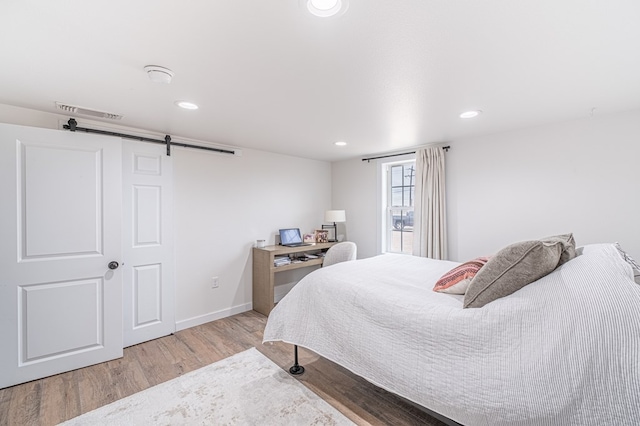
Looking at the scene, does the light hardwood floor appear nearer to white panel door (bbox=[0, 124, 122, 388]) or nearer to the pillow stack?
white panel door (bbox=[0, 124, 122, 388])

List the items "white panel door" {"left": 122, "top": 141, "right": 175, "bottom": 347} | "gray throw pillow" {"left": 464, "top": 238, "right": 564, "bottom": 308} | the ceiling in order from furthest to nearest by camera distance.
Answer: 1. "white panel door" {"left": 122, "top": 141, "right": 175, "bottom": 347}
2. "gray throw pillow" {"left": 464, "top": 238, "right": 564, "bottom": 308}
3. the ceiling

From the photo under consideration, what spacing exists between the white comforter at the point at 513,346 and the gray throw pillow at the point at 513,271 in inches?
2.1

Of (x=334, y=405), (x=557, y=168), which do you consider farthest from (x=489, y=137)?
(x=334, y=405)

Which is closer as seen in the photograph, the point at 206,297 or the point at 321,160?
the point at 206,297

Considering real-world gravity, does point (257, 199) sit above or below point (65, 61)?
below

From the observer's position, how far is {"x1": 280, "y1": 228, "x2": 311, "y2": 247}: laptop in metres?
4.15

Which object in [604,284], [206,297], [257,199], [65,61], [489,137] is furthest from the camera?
[257,199]

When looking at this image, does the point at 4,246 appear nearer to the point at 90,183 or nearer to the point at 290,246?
the point at 90,183

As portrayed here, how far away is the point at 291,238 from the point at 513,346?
130 inches

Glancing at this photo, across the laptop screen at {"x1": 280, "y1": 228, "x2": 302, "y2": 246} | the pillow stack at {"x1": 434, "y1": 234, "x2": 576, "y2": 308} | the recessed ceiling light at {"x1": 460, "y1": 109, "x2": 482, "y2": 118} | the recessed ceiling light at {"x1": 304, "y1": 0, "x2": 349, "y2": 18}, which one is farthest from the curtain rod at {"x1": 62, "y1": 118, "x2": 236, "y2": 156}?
the pillow stack at {"x1": 434, "y1": 234, "x2": 576, "y2": 308}

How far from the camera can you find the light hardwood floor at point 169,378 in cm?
187

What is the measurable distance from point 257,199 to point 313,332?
240 centimetres

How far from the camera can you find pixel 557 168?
273 centimetres

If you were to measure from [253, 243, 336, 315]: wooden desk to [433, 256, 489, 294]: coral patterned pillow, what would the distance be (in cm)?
226
